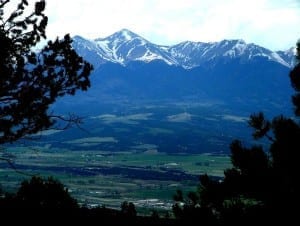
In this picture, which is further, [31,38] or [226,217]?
[31,38]

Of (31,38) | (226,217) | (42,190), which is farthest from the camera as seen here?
(42,190)

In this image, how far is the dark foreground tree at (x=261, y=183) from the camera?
18797mm

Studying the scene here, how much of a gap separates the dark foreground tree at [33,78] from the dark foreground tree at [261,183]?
750 centimetres

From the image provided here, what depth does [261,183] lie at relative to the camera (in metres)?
20.4

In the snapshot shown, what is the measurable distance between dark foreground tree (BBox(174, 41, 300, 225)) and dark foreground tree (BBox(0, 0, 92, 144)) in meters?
7.50

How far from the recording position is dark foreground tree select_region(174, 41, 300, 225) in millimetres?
18797

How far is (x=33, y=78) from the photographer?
21953 millimetres

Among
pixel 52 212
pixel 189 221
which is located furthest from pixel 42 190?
pixel 189 221

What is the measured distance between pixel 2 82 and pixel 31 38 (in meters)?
2.96

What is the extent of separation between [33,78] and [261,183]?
11.2 meters

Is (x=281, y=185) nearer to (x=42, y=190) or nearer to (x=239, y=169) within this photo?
(x=239, y=169)

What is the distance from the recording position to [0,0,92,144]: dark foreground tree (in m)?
21.2

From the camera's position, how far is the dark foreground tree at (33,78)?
836 inches

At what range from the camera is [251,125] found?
832 inches
